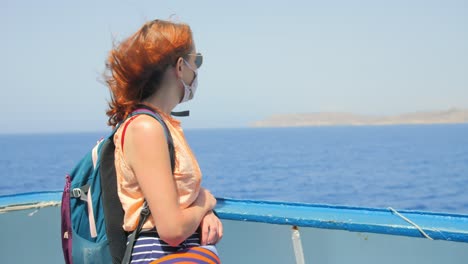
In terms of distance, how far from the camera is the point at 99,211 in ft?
4.45

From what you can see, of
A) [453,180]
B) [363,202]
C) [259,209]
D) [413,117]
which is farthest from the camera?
[413,117]

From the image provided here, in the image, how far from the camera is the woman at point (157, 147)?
1.25 meters

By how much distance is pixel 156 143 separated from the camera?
4.06 ft

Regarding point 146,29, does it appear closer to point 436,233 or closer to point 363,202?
point 436,233

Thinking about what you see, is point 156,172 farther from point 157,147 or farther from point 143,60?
point 143,60

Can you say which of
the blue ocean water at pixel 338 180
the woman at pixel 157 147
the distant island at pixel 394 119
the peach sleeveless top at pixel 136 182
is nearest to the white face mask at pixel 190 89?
the woman at pixel 157 147

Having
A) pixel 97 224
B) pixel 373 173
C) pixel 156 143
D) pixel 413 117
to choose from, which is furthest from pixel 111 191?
pixel 413 117

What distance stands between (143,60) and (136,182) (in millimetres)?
336

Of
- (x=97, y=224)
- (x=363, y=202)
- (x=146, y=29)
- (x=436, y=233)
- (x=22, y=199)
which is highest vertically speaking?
(x=363, y=202)

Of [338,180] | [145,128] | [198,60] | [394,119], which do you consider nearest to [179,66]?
[198,60]

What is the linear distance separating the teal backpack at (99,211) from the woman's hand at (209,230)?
0.18 meters

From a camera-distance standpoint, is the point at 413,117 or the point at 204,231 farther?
the point at 413,117

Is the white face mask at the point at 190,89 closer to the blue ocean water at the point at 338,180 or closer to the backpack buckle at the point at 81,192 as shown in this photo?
the backpack buckle at the point at 81,192

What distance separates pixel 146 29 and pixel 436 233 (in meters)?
1.14
